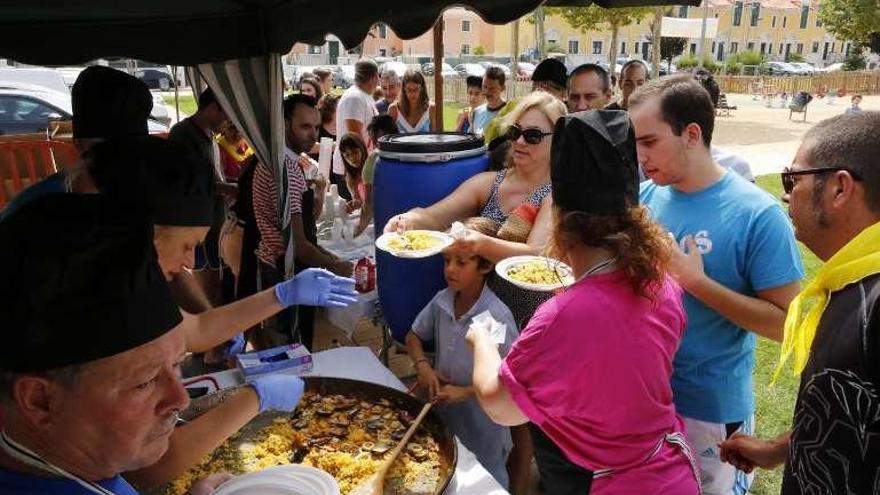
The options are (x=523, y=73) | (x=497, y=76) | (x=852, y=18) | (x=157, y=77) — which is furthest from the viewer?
(x=523, y=73)

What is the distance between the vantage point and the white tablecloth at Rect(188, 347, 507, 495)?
5.65 ft

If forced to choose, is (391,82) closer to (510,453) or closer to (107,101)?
(107,101)

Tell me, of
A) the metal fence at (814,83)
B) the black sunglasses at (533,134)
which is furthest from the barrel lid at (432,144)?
the metal fence at (814,83)

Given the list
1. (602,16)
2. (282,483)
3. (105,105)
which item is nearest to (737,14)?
(602,16)

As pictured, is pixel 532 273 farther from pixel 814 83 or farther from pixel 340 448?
pixel 814 83

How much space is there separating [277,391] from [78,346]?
33.3 inches

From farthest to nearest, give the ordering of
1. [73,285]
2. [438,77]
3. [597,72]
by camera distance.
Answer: [438,77]
[597,72]
[73,285]

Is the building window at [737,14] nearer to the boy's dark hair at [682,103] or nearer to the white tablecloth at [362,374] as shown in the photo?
the boy's dark hair at [682,103]

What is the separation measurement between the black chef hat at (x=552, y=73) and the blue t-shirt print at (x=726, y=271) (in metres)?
2.68

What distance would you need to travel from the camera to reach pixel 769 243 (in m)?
1.83

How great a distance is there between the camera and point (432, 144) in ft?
10.2

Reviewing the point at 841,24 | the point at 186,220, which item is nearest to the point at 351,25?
the point at 186,220

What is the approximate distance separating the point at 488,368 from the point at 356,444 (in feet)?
1.74

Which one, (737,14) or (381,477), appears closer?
(381,477)
